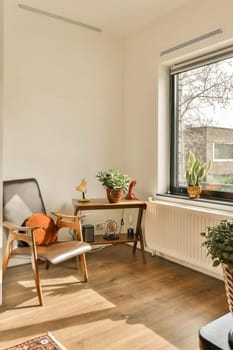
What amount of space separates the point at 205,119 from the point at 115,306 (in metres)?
2.05

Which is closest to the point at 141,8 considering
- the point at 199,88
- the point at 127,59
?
the point at 127,59

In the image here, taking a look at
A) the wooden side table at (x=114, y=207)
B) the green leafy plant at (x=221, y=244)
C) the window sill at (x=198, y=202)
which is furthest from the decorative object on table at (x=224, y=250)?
the wooden side table at (x=114, y=207)

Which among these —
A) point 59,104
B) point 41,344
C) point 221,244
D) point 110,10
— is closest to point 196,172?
point 59,104

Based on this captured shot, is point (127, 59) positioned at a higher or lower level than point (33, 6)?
lower

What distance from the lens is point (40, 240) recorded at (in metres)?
2.67

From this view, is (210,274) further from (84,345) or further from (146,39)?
(146,39)

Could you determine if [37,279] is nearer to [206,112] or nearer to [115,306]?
[115,306]

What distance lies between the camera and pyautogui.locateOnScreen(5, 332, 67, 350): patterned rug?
1724 mm

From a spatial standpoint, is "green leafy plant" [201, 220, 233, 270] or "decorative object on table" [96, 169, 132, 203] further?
"decorative object on table" [96, 169, 132, 203]

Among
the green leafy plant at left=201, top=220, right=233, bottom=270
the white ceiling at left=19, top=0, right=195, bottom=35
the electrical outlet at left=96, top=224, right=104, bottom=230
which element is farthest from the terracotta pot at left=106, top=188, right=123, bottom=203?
the green leafy plant at left=201, top=220, right=233, bottom=270

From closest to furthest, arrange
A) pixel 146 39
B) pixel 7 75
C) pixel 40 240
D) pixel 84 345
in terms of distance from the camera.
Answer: pixel 84 345 < pixel 40 240 < pixel 7 75 < pixel 146 39

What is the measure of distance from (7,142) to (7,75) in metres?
0.69

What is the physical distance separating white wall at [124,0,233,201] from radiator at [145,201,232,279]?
0.38 metres

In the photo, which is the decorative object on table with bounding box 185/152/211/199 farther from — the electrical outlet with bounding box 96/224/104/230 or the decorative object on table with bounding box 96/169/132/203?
the electrical outlet with bounding box 96/224/104/230
